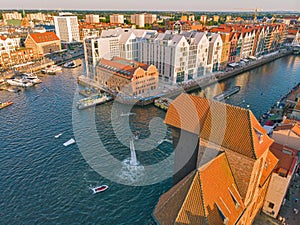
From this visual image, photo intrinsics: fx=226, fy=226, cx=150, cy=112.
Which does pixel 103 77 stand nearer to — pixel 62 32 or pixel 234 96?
pixel 234 96

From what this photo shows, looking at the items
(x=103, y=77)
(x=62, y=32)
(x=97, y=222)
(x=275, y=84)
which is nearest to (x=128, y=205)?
(x=97, y=222)

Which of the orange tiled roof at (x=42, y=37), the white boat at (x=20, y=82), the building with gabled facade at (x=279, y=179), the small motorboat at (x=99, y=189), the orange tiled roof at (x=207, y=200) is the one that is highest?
the orange tiled roof at (x=42, y=37)

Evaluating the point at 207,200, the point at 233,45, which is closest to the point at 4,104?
the point at 207,200

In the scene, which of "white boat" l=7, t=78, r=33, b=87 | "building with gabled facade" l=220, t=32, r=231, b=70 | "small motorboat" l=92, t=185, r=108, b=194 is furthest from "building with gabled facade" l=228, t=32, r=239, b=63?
"small motorboat" l=92, t=185, r=108, b=194

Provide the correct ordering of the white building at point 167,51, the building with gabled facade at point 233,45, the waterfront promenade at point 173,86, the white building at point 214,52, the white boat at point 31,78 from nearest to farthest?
1. the waterfront promenade at point 173,86
2. the white building at point 167,51
3. the white boat at point 31,78
4. the white building at point 214,52
5. the building with gabled facade at point 233,45

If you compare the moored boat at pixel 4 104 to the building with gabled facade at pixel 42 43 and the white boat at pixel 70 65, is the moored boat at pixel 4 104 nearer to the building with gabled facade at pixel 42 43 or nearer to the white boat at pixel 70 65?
the white boat at pixel 70 65

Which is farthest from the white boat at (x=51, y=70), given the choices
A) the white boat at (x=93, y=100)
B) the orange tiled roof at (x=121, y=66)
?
the white boat at (x=93, y=100)

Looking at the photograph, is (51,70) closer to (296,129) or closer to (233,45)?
(233,45)
